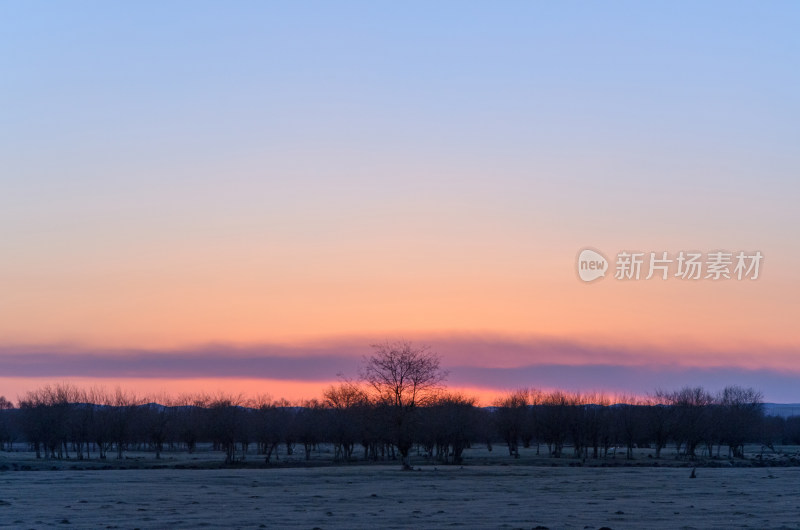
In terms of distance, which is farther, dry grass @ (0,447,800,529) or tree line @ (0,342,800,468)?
tree line @ (0,342,800,468)

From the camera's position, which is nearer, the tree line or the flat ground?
the flat ground

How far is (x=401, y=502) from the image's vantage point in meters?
47.5

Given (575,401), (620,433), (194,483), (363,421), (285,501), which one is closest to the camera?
(285,501)

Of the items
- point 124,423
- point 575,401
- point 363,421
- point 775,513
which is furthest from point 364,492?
point 575,401

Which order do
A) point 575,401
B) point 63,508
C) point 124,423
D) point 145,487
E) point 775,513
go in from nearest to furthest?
1. point 775,513
2. point 63,508
3. point 145,487
4. point 124,423
5. point 575,401

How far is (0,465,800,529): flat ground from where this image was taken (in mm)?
36656

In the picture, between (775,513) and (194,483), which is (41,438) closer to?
(194,483)

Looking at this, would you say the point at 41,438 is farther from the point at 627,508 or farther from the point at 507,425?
the point at 627,508

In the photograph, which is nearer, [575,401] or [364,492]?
[364,492]

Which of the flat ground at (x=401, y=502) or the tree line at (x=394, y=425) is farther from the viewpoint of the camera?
the tree line at (x=394, y=425)

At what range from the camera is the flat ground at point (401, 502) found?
120 ft

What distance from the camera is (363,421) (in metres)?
110

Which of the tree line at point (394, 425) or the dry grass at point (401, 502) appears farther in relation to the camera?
the tree line at point (394, 425)

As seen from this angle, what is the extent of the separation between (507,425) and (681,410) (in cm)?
3613
